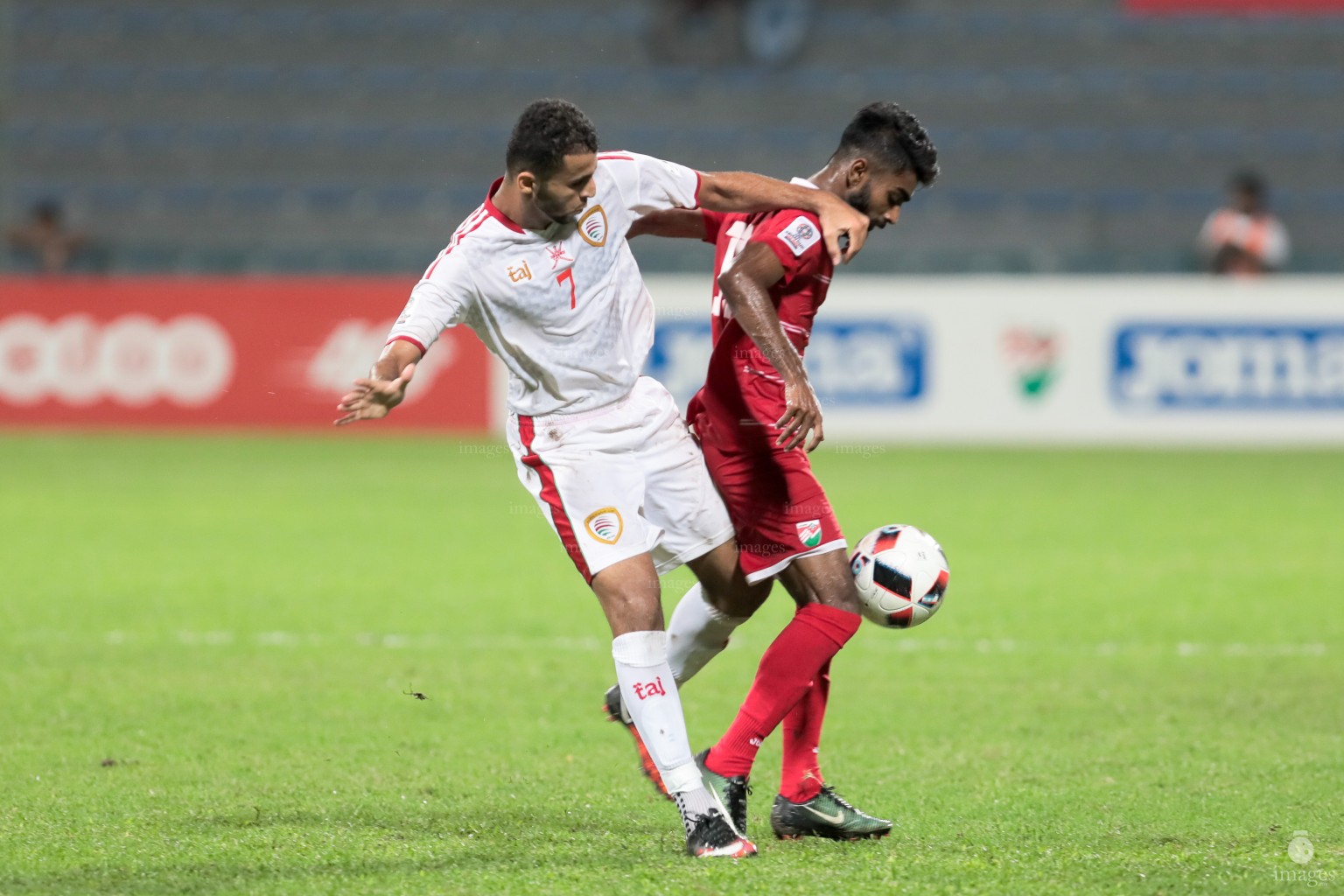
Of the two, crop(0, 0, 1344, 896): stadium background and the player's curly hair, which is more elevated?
the player's curly hair

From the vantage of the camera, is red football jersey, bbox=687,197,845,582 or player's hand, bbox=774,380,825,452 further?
red football jersey, bbox=687,197,845,582

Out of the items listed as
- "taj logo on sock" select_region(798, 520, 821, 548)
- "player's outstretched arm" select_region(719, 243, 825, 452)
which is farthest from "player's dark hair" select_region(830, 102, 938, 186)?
"taj logo on sock" select_region(798, 520, 821, 548)

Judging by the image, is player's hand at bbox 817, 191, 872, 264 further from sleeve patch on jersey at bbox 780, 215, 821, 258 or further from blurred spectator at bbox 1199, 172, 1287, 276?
blurred spectator at bbox 1199, 172, 1287, 276

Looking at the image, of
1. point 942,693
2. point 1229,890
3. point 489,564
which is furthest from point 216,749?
point 489,564

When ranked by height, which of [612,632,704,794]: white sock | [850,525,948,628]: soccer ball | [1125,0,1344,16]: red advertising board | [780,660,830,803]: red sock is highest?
[1125,0,1344,16]: red advertising board

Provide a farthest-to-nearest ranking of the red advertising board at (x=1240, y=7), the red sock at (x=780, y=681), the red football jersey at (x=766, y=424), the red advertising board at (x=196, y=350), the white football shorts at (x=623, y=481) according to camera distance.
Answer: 1. the red advertising board at (x=1240, y=7)
2. the red advertising board at (x=196, y=350)
3. the red football jersey at (x=766, y=424)
4. the red sock at (x=780, y=681)
5. the white football shorts at (x=623, y=481)

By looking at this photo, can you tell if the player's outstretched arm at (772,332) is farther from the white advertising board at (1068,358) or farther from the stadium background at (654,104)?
the stadium background at (654,104)

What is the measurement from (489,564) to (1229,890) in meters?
6.21

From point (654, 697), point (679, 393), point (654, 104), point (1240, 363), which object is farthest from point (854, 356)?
point (654, 697)

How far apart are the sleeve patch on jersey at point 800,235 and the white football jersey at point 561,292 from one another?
29 centimetres

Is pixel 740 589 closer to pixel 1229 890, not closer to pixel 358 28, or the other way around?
pixel 1229 890

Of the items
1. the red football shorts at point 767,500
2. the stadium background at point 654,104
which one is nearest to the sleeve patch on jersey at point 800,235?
the red football shorts at point 767,500

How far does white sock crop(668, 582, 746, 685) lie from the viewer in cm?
511

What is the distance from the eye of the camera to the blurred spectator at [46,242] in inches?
663
